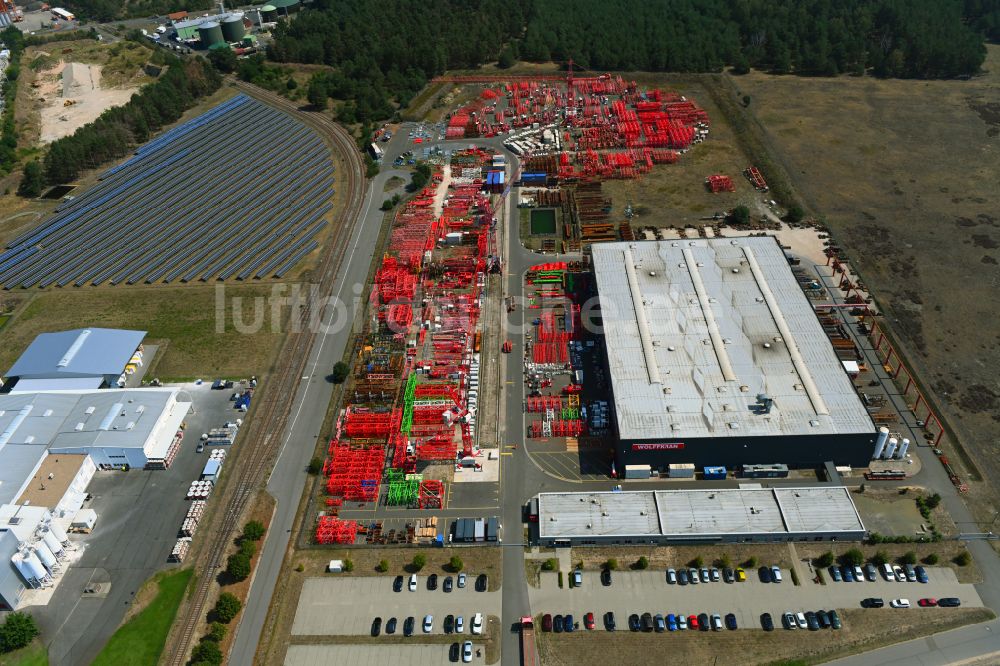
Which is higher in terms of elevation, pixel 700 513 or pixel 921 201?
pixel 921 201

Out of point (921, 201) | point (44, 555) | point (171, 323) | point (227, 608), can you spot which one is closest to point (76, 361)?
point (171, 323)

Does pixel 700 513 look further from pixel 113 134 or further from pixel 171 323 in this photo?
pixel 113 134

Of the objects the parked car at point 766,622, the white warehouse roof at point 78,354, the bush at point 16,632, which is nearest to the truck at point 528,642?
the parked car at point 766,622

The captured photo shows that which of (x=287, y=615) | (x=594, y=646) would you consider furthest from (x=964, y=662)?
(x=287, y=615)

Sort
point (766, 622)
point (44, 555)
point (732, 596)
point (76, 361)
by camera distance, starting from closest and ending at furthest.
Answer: point (766, 622)
point (732, 596)
point (44, 555)
point (76, 361)

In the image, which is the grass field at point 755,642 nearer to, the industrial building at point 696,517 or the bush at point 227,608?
the industrial building at point 696,517
